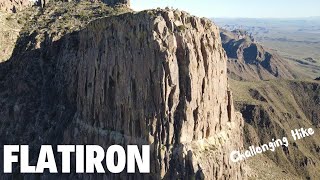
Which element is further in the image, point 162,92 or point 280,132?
point 280,132

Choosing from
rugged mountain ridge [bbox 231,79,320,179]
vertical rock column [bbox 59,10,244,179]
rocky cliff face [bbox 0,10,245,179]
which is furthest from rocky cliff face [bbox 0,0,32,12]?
rugged mountain ridge [bbox 231,79,320,179]

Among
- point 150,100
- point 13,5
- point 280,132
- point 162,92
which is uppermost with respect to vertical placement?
point 13,5

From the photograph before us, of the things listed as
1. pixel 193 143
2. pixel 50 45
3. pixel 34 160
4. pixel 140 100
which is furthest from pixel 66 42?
pixel 193 143

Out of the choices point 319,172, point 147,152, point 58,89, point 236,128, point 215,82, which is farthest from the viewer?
point 319,172

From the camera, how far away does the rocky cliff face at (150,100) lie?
79250mm

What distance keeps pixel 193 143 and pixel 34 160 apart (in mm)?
35714

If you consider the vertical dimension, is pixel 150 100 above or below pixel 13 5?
below

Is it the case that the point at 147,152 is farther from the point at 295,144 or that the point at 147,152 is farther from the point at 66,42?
the point at 295,144

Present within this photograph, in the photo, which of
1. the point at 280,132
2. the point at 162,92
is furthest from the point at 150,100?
the point at 280,132

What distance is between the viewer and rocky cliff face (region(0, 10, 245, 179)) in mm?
79250

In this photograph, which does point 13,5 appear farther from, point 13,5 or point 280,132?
point 280,132

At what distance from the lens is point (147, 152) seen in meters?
79.6

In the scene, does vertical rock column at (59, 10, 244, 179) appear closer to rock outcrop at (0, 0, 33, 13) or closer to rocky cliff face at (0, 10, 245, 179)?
rocky cliff face at (0, 10, 245, 179)

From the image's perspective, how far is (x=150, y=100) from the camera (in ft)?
261
